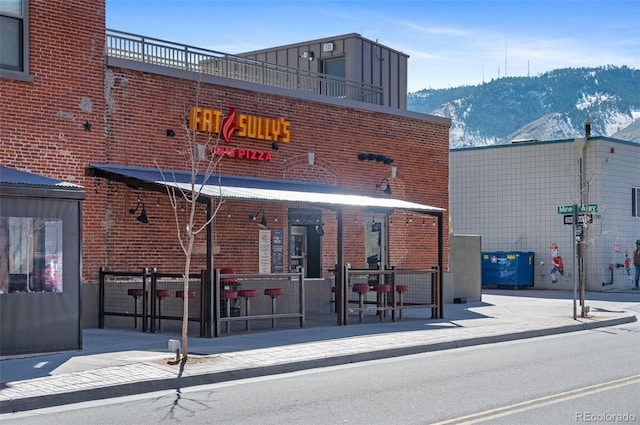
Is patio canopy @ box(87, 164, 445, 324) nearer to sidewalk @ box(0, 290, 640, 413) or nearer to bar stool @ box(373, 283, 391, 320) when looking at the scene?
bar stool @ box(373, 283, 391, 320)

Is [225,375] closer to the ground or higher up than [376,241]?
closer to the ground

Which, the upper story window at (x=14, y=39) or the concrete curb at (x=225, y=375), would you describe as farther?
the upper story window at (x=14, y=39)

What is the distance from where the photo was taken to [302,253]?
2425 cm

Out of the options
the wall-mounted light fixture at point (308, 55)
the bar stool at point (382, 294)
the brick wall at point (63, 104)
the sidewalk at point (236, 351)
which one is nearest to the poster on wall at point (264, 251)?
the sidewalk at point (236, 351)

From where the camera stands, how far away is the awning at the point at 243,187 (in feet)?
58.7

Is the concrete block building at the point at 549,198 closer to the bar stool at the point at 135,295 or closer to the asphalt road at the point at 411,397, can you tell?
the bar stool at the point at 135,295

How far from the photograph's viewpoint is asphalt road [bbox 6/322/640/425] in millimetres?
9633

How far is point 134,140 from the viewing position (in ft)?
64.5

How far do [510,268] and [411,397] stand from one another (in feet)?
84.0

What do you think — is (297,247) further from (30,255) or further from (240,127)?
(30,255)

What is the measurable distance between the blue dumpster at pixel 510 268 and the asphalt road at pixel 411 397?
2059 cm

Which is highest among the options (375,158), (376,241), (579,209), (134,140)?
(375,158)

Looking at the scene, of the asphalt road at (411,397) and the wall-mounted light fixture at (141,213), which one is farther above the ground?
the wall-mounted light fixture at (141,213)

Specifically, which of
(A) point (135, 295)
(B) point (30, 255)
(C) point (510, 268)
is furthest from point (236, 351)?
(C) point (510, 268)
